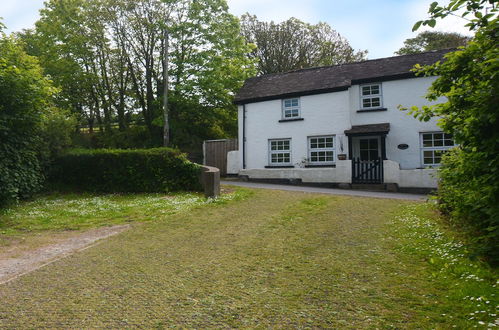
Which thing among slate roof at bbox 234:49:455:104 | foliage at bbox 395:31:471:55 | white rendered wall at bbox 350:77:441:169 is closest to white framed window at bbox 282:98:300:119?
A: slate roof at bbox 234:49:455:104

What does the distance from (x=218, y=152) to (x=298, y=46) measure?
18.0 m

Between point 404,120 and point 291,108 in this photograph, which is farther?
point 291,108

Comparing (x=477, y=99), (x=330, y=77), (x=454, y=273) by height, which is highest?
(x=330, y=77)

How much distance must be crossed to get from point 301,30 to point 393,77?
736 inches

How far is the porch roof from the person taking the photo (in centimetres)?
1773

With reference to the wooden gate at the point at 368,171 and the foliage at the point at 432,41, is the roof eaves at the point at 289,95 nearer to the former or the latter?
the wooden gate at the point at 368,171

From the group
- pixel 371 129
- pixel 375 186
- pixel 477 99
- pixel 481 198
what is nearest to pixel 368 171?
A: pixel 375 186

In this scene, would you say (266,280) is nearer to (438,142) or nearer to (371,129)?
(371,129)

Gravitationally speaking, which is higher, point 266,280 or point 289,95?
point 289,95

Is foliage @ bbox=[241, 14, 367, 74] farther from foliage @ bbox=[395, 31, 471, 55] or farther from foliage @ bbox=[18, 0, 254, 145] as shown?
foliage @ bbox=[18, 0, 254, 145]

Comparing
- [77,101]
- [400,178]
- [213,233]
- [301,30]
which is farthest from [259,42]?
[213,233]

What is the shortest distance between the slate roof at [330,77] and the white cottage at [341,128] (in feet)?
0.18

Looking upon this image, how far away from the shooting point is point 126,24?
2767cm

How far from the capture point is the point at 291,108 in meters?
20.7
